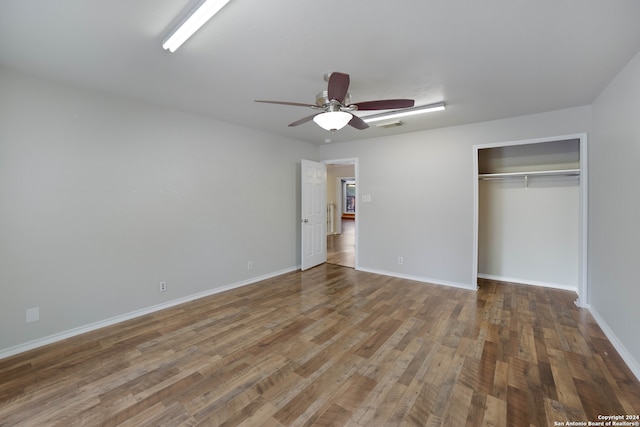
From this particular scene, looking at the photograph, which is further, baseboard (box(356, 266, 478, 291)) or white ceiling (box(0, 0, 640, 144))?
baseboard (box(356, 266, 478, 291))

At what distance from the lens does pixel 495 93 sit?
9.39ft

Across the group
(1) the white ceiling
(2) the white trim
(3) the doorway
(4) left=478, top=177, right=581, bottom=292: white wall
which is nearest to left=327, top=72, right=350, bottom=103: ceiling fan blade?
(1) the white ceiling

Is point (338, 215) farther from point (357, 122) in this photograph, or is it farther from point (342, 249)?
point (357, 122)

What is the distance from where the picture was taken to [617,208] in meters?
2.49

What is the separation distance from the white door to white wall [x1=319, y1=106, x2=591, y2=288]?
0.82 m

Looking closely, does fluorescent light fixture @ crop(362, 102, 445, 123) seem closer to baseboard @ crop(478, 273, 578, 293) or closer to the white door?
the white door

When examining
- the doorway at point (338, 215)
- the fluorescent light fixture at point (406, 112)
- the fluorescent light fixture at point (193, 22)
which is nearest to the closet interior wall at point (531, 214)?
the fluorescent light fixture at point (406, 112)

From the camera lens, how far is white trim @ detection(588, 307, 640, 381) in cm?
206

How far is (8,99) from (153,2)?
76.0 inches

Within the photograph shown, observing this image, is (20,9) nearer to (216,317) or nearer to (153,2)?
(153,2)

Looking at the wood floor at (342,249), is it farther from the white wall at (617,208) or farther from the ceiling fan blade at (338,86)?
the ceiling fan blade at (338,86)

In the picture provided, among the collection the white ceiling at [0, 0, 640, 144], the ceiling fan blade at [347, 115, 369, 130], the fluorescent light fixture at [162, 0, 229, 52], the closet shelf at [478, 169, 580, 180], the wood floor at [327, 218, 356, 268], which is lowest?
the wood floor at [327, 218, 356, 268]

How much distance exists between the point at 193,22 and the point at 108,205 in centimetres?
A: 223

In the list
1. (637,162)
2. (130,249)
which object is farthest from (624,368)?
(130,249)
